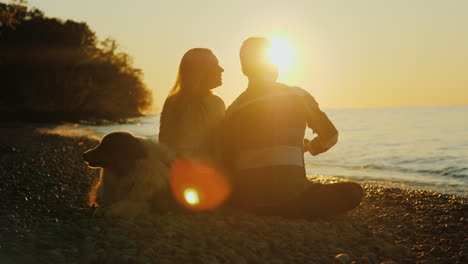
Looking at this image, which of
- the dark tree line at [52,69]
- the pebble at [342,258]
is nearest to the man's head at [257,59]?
the pebble at [342,258]

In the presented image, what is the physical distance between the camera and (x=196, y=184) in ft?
16.2

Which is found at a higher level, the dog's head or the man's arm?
the man's arm

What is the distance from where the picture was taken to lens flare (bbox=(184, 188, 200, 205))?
497cm

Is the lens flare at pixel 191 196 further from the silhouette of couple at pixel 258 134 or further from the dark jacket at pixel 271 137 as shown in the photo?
the dark jacket at pixel 271 137

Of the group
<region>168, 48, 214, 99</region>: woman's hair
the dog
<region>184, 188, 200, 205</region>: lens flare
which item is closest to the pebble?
<region>184, 188, 200, 205</region>: lens flare

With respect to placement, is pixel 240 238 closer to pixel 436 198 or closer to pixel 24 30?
pixel 436 198

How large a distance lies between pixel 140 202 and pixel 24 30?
143 ft

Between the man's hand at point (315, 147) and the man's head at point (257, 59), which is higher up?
the man's head at point (257, 59)

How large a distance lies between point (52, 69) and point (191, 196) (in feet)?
149

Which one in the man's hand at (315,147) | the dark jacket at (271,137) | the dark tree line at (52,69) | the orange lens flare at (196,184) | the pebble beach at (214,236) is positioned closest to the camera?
the pebble beach at (214,236)

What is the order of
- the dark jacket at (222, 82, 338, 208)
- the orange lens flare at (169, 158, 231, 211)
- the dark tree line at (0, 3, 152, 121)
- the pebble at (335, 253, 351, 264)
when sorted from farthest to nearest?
the dark tree line at (0, 3, 152, 121) < the orange lens flare at (169, 158, 231, 211) < the dark jacket at (222, 82, 338, 208) < the pebble at (335, 253, 351, 264)

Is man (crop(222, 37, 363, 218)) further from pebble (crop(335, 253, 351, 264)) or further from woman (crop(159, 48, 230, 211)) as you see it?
pebble (crop(335, 253, 351, 264))

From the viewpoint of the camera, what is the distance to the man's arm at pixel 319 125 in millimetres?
4703

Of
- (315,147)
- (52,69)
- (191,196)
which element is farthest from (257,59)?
(52,69)
